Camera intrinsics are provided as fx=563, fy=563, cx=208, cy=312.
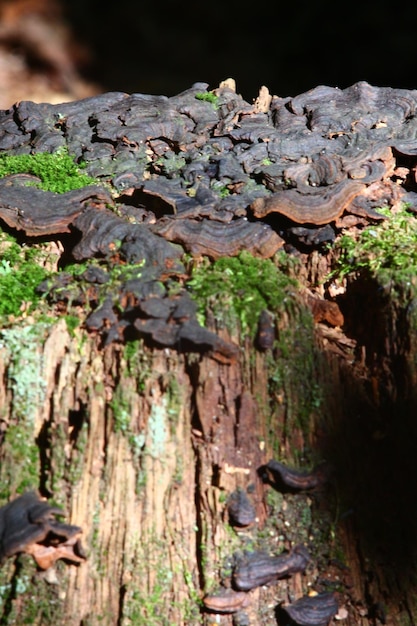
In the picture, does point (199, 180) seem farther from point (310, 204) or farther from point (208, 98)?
point (208, 98)

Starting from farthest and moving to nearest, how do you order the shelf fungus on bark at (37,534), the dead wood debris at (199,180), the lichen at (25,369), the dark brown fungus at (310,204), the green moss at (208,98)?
the green moss at (208,98), the dark brown fungus at (310,204), the dead wood debris at (199,180), the lichen at (25,369), the shelf fungus on bark at (37,534)

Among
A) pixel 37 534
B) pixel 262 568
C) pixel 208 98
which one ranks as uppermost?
pixel 208 98

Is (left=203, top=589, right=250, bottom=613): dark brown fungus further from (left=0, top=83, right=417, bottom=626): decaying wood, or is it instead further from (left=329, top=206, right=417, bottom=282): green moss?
(left=329, top=206, right=417, bottom=282): green moss

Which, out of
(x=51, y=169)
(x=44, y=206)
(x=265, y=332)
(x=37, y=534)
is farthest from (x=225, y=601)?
(x=51, y=169)

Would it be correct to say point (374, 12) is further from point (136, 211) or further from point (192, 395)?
point (192, 395)

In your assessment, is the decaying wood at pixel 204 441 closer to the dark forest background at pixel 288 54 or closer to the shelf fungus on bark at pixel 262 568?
the shelf fungus on bark at pixel 262 568

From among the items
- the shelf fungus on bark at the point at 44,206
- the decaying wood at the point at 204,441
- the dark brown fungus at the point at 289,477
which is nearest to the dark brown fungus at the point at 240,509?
the decaying wood at the point at 204,441
